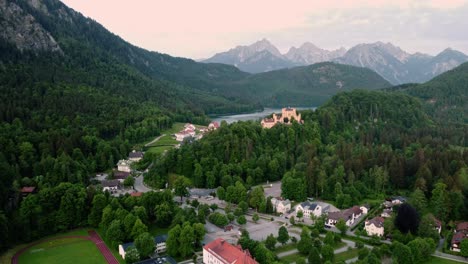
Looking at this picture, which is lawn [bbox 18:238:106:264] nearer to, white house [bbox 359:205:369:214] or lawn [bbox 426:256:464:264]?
lawn [bbox 426:256:464:264]

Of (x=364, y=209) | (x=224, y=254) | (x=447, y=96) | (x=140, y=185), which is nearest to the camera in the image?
(x=224, y=254)

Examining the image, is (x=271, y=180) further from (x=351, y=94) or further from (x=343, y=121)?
(x=351, y=94)

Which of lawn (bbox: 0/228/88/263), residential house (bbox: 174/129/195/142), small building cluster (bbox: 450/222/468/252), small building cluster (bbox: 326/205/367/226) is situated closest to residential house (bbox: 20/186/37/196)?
lawn (bbox: 0/228/88/263)

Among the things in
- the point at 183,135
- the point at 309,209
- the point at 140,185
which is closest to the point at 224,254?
the point at 309,209

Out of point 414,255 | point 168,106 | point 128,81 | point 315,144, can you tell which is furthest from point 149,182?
point 128,81

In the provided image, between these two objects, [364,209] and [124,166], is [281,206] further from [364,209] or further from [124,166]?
[124,166]

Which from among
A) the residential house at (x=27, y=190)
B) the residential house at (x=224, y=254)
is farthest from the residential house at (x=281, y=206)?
the residential house at (x=27, y=190)
